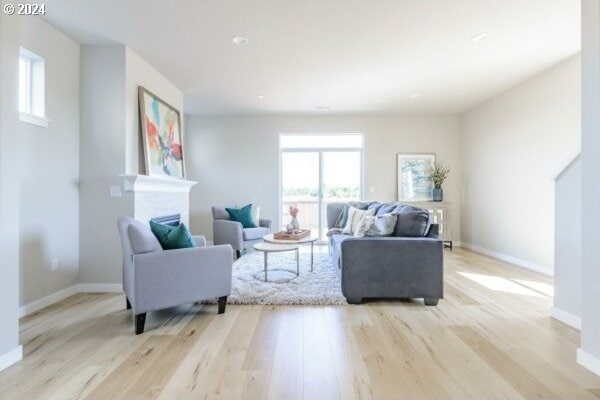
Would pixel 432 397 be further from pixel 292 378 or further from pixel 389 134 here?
pixel 389 134

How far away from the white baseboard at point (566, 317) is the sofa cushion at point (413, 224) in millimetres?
1192

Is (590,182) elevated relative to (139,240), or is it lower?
elevated

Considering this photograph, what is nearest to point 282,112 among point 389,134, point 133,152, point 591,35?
point 389,134

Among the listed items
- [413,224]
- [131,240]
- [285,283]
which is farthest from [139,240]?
[413,224]

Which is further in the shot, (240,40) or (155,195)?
(155,195)

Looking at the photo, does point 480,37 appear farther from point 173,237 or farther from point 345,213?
point 173,237

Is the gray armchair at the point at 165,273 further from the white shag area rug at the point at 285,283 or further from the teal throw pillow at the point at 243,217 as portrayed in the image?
the teal throw pillow at the point at 243,217

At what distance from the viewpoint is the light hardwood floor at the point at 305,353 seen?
164cm

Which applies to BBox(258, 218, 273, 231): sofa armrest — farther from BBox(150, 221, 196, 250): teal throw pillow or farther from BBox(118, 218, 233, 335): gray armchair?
BBox(150, 221, 196, 250): teal throw pillow

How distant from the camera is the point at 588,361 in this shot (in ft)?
5.99

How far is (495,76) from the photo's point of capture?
4.17 meters

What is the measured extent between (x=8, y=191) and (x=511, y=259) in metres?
5.82

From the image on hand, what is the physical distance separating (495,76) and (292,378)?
456 centimetres
